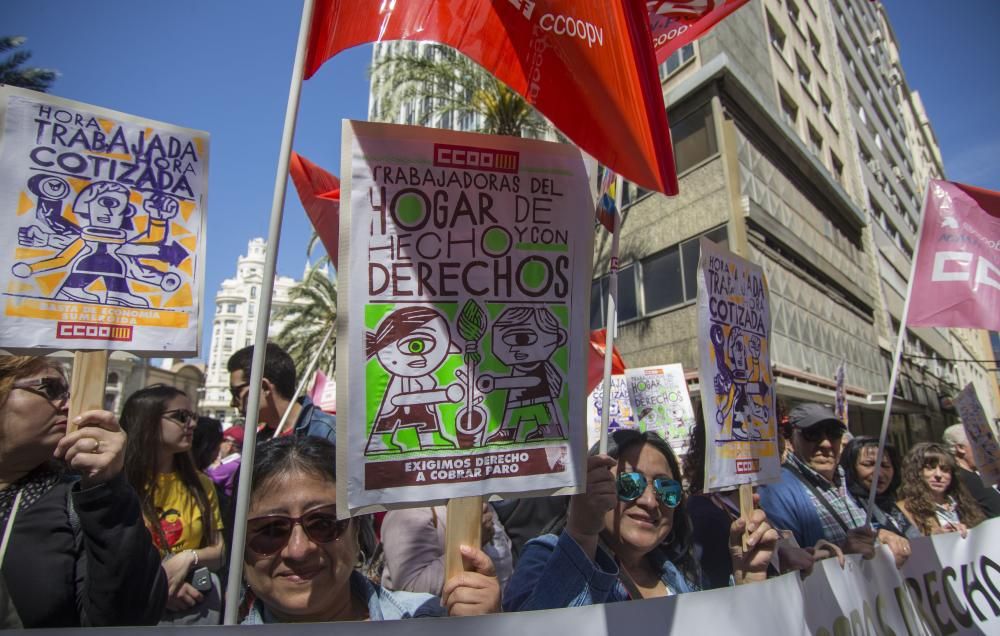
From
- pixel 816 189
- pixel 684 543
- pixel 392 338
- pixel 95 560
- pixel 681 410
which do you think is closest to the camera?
pixel 95 560

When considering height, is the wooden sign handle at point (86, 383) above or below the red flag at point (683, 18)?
below

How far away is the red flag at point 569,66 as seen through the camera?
174 centimetres

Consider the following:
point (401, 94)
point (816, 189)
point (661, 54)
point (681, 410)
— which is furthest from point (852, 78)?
Result: point (661, 54)

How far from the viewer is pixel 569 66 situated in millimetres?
1811

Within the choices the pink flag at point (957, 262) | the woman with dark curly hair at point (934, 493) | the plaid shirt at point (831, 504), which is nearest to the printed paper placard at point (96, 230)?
the plaid shirt at point (831, 504)

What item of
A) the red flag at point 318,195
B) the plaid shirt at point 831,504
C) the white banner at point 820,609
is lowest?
the white banner at point 820,609

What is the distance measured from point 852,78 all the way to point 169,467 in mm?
32209

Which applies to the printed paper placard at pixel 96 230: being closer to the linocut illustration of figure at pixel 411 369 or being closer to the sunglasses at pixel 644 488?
the linocut illustration of figure at pixel 411 369

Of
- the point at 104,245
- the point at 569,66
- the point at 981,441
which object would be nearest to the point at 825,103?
the point at 981,441

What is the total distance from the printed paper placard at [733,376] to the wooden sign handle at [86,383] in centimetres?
195

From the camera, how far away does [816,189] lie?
16.5m

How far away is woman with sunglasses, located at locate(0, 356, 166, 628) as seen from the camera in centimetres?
139

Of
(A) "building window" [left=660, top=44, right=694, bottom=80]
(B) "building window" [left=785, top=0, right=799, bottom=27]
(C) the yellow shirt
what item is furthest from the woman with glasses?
(B) "building window" [left=785, top=0, right=799, bottom=27]

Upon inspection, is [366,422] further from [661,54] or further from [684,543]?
[661,54]
